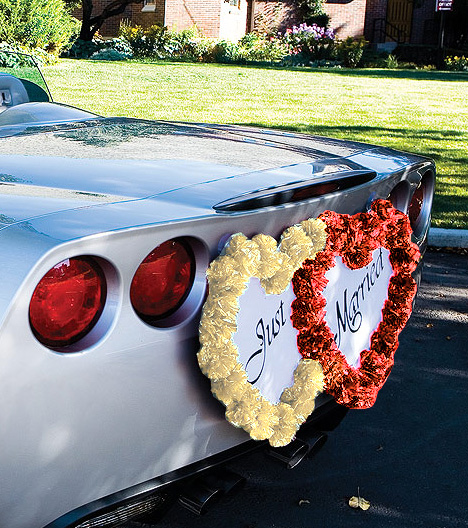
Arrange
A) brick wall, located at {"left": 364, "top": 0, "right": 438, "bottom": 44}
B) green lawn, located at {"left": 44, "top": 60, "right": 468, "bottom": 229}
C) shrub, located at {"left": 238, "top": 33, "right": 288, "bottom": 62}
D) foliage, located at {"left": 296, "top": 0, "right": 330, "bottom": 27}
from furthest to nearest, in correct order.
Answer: brick wall, located at {"left": 364, "top": 0, "right": 438, "bottom": 44} < foliage, located at {"left": 296, "top": 0, "right": 330, "bottom": 27} < shrub, located at {"left": 238, "top": 33, "right": 288, "bottom": 62} < green lawn, located at {"left": 44, "top": 60, "right": 468, "bottom": 229}

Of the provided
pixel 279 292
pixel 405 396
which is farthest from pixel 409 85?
pixel 279 292

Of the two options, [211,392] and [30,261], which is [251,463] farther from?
[30,261]

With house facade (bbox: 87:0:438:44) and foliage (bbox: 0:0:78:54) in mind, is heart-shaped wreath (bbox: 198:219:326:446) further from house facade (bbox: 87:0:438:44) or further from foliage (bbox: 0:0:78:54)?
house facade (bbox: 87:0:438:44)

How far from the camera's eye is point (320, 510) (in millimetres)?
2613

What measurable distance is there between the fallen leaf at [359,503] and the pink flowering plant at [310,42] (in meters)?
28.2

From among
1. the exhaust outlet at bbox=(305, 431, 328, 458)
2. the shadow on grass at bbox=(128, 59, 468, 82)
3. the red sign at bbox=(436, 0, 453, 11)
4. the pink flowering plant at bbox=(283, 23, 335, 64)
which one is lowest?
the exhaust outlet at bbox=(305, 431, 328, 458)

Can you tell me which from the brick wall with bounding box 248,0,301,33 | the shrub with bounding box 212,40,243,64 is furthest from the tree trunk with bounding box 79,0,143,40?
the brick wall with bounding box 248,0,301,33

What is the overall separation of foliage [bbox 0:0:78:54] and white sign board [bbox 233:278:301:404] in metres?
19.5

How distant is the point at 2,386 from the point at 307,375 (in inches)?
37.5

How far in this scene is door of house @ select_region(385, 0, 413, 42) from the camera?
36219mm

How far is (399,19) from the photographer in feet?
119

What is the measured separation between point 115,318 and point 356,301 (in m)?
0.98

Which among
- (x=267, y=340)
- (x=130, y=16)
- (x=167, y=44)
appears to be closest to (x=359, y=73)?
(x=167, y=44)

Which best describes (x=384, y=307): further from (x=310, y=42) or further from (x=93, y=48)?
(x=310, y=42)
